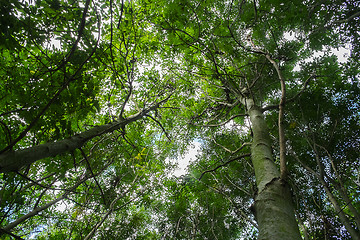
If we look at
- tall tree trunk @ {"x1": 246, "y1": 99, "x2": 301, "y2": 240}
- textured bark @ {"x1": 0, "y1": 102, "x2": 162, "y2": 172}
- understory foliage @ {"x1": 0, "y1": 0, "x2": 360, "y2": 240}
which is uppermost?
understory foliage @ {"x1": 0, "y1": 0, "x2": 360, "y2": 240}

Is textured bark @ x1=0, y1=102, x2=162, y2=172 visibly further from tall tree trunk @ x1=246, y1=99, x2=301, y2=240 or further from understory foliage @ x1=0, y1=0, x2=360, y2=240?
tall tree trunk @ x1=246, y1=99, x2=301, y2=240

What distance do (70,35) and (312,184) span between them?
7723 millimetres

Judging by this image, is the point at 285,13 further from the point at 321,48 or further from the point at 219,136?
the point at 219,136

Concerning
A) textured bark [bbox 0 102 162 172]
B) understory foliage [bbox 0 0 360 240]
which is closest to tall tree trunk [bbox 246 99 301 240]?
understory foliage [bbox 0 0 360 240]

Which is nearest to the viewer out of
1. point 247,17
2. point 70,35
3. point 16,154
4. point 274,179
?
point 16,154

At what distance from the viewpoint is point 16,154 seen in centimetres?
125

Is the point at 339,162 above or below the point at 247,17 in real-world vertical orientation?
below

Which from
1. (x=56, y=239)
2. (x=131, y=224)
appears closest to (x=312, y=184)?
(x=131, y=224)

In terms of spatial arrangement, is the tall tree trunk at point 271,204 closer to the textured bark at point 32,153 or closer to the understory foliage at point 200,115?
the understory foliage at point 200,115

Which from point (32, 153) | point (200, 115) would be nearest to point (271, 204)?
point (32, 153)

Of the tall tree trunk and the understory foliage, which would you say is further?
the understory foliage

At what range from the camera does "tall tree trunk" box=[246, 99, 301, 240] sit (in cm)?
118

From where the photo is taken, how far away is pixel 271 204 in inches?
53.7

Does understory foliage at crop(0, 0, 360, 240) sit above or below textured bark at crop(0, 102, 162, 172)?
above
